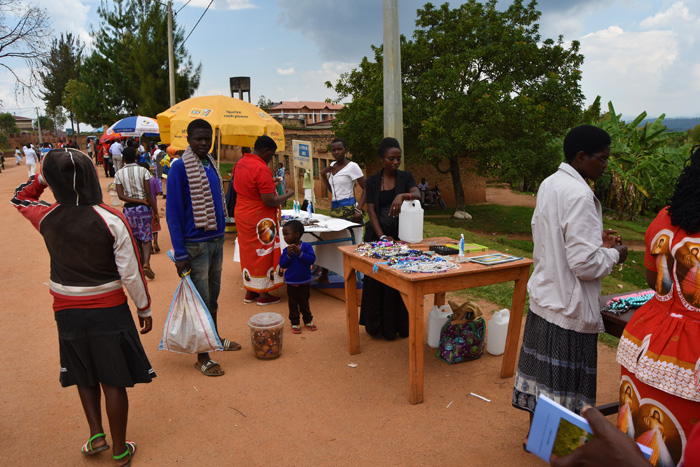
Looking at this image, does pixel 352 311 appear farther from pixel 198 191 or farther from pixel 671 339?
pixel 671 339

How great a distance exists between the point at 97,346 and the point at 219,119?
18.8 feet

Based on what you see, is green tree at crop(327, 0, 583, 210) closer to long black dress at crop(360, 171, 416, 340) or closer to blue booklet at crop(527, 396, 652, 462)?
long black dress at crop(360, 171, 416, 340)

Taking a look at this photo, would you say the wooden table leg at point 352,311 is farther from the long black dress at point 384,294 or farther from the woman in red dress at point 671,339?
the woman in red dress at point 671,339

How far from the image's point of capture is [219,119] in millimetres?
8008

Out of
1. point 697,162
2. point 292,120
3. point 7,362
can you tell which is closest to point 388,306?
point 697,162

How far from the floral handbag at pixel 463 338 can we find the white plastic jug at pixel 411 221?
33.0 inches

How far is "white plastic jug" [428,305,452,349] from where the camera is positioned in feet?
15.3

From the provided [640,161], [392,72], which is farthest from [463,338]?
[640,161]

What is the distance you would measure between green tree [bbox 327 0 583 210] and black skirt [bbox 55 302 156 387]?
1512 centimetres

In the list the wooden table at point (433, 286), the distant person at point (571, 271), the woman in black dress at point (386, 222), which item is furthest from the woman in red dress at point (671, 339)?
the woman in black dress at point (386, 222)

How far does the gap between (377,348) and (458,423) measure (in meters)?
1.44

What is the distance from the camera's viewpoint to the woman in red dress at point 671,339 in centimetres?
200

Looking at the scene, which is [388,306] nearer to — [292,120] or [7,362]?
[7,362]

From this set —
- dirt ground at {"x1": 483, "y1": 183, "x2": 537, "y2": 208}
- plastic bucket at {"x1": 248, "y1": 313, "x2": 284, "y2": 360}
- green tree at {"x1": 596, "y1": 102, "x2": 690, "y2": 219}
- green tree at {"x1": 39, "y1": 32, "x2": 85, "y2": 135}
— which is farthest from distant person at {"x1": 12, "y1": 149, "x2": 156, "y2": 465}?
green tree at {"x1": 39, "y1": 32, "x2": 85, "y2": 135}
